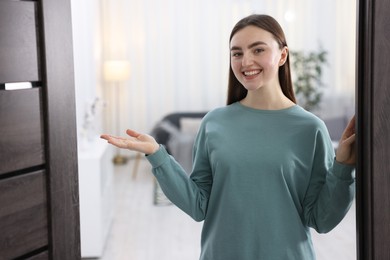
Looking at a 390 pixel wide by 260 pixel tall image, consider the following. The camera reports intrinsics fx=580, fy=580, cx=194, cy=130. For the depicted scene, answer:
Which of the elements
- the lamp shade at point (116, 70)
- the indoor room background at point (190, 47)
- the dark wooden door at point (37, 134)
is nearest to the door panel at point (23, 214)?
the dark wooden door at point (37, 134)

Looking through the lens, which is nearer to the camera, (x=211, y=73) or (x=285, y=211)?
(x=285, y=211)

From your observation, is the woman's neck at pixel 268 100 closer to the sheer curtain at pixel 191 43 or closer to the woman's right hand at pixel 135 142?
the woman's right hand at pixel 135 142

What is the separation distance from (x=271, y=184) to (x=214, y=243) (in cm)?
22

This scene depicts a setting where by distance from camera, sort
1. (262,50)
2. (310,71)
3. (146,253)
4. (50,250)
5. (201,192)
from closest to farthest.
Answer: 1. (50,250)
2. (262,50)
3. (201,192)
4. (146,253)
5. (310,71)

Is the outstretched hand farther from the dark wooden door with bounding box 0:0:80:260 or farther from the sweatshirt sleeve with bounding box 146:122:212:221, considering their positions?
the dark wooden door with bounding box 0:0:80:260

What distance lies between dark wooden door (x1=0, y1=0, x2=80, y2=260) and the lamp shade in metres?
5.20

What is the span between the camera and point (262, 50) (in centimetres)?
138

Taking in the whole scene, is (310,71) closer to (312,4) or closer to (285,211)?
(312,4)

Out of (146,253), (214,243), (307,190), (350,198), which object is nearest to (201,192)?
(214,243)

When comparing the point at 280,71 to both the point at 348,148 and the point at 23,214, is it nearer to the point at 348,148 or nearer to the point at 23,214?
the point at 348,148

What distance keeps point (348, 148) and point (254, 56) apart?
0.31 m

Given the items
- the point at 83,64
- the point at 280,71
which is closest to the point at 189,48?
the point at 83,64

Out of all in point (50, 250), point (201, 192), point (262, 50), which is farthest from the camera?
point (201, 192)

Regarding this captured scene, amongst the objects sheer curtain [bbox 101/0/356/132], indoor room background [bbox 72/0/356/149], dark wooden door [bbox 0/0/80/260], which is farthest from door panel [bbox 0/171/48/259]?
sheer curtain [bbox 101/0/356/132]
